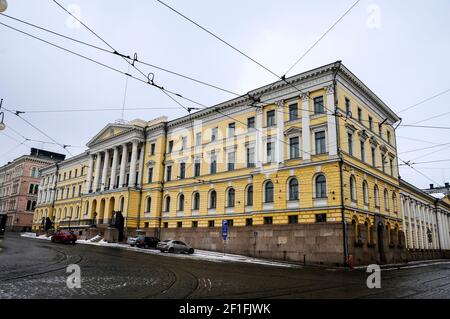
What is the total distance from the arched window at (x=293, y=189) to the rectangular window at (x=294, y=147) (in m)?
2.32

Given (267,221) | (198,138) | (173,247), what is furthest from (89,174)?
(267,221)

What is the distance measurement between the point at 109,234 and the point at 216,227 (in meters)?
16.2

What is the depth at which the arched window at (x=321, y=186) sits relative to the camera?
101ft

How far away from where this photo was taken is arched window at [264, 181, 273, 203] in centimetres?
3447

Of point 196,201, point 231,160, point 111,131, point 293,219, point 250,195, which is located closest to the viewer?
point 293,219

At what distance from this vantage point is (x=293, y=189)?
3291cm

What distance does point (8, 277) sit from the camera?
1270cm

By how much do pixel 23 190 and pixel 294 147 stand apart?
269 feet

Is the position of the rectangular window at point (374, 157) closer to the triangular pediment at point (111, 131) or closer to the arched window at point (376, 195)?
the arched window at point (376, 195)

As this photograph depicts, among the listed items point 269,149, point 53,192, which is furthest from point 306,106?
point 53,192

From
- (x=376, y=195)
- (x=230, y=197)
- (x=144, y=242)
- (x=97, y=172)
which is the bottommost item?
(x=144, y=242)

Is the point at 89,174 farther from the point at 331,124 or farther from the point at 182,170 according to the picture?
the point at 331,124

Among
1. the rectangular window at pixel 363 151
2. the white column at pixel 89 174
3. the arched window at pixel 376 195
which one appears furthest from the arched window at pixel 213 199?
the white column at pixel 89 174
